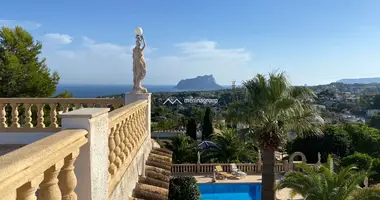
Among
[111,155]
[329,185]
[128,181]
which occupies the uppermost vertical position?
[111,155]

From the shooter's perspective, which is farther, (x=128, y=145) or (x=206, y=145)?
(x=206, y=145)

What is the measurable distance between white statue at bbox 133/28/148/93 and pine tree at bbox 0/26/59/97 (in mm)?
6608

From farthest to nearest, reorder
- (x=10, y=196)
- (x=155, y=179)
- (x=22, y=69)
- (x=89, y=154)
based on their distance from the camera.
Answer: (x=22, y=69)
(x=155, y=179)
(x=89, y=154)
(x=10, y=196)

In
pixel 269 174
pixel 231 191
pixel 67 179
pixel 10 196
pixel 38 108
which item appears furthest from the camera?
pixel 231 191

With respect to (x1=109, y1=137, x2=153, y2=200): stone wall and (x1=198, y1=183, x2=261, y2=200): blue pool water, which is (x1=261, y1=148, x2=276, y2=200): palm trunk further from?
(x1=109, y1=137, x2=153, y2=200): stone wall

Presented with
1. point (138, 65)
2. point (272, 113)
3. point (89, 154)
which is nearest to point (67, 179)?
point (89, 154)

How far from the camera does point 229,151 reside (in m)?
23.1

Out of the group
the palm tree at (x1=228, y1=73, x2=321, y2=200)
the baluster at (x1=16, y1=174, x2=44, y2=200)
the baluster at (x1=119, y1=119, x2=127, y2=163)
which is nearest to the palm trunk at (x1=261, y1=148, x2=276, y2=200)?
the palm tree at (x1=228, y1=73, x2=321, y2=200)

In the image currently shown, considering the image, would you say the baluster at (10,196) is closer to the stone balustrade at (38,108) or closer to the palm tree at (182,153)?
the stone balustrade at (38,108)

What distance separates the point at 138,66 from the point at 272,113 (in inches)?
214

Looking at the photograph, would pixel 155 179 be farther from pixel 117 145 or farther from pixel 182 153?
pixel 182 153

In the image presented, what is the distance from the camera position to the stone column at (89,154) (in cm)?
248

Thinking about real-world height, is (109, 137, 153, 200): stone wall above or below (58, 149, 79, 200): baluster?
below

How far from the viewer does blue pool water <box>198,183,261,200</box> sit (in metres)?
18.0
